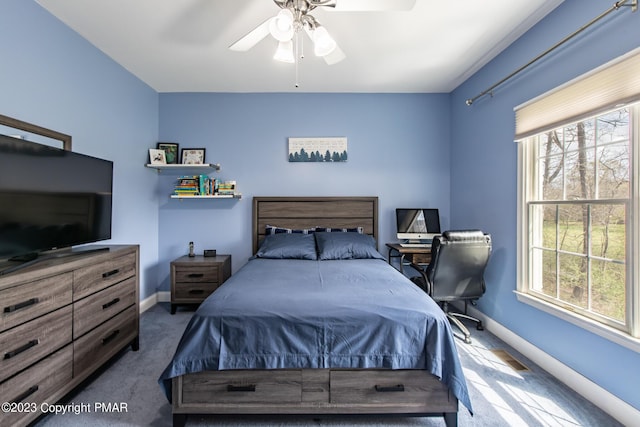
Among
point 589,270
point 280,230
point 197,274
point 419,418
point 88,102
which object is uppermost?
point 88,102

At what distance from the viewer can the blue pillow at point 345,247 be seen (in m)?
3.10

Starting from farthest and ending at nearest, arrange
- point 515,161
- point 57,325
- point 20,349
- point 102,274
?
point 515,161 → point 102,274 → point 57,325 → point 20,349

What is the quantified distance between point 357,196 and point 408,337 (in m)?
2.36

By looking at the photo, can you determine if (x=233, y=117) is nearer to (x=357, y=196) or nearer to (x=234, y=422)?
(x=357, y=196)

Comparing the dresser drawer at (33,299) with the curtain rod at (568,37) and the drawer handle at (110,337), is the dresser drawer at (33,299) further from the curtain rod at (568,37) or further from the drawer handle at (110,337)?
the curtain rod at (568,37)

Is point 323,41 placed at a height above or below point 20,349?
above

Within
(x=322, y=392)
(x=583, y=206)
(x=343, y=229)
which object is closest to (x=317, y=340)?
(x=322, y=392)

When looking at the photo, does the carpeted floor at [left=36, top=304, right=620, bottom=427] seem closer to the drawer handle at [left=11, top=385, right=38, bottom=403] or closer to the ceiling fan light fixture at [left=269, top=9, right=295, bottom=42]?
the drawer handle at [left=11, top=385, right=38, bottom=403]

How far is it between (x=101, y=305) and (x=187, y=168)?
201 centimetres

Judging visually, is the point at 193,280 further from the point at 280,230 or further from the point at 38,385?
the point at 38,385

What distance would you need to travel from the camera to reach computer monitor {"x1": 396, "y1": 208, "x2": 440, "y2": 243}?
3564mm

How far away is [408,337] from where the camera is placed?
5.10 ft

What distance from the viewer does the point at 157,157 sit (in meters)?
3.51

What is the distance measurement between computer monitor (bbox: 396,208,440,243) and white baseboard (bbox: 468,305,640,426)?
1230 millimetres
